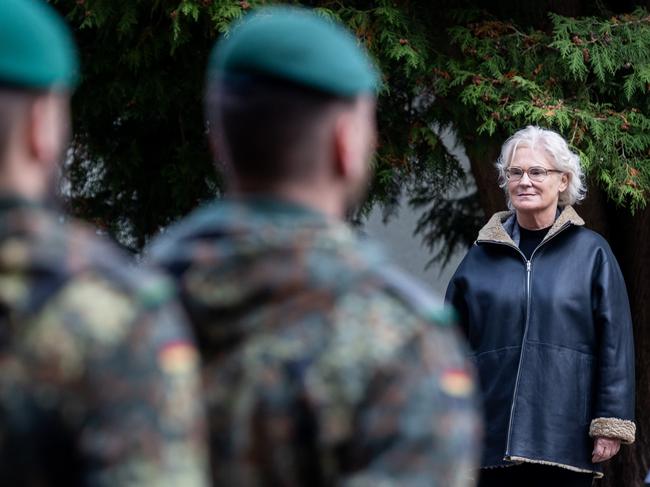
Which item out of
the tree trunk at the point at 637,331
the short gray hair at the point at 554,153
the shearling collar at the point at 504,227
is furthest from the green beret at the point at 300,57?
the tree trunk at the point at 637,331

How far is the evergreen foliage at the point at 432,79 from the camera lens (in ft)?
22.3

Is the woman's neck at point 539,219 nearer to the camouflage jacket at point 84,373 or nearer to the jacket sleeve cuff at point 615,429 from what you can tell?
the jacket sleeve cuff at point 615,429

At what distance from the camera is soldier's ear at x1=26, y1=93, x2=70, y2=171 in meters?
Answer: 1.68

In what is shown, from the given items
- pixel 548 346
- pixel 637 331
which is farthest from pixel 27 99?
pixel 637 331

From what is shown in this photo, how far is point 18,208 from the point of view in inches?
65.9

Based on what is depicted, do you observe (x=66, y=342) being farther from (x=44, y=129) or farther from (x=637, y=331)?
(x=637, y=331)

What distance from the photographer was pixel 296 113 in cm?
192

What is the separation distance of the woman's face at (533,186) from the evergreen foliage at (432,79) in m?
1.19

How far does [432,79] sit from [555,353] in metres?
2.15

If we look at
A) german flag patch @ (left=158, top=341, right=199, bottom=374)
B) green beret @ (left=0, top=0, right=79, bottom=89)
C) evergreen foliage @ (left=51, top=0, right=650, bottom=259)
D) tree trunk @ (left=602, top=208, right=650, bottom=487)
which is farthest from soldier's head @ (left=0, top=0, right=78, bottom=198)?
tree trunk @ (left=602, top=208, right=650, bottom=487)

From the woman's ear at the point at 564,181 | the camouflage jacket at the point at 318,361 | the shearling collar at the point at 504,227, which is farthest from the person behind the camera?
the woman's ear at the point at 564,181

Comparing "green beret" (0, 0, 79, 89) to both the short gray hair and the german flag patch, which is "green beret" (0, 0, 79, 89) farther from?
the short gray hair

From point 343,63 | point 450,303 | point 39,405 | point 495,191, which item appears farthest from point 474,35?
point 39,405

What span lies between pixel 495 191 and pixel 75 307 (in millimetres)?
6270
